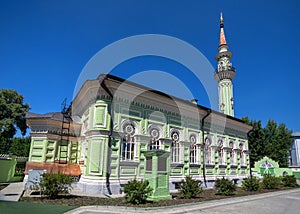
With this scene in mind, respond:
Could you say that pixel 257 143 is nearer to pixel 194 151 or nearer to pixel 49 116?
pixel 194 151

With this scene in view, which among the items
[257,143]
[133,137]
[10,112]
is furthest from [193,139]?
[10,112]

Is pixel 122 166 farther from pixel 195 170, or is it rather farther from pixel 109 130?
pixel 195 170

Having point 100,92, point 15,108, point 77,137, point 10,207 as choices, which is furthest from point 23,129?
point 10,207

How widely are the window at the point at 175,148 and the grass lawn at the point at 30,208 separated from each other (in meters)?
7.65

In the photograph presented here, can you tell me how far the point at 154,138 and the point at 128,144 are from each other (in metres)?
1.80

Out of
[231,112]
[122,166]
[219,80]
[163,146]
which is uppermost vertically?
[219,80]

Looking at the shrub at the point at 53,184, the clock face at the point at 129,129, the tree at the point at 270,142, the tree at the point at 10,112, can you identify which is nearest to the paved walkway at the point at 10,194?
the shrub at the point at 53,184

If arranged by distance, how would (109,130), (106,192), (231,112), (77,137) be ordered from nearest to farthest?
(106,192) → (109,130) → (77,137) → (231,112)

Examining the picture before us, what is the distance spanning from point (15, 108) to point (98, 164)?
23.4 m

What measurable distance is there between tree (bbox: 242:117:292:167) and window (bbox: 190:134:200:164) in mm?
19766

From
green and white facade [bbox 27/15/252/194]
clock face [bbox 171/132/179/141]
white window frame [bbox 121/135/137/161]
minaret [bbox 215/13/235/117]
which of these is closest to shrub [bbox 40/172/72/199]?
green and white facade [bbox 27/15/252/194]

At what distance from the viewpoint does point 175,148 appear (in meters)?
13.6

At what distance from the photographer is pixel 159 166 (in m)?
9.12

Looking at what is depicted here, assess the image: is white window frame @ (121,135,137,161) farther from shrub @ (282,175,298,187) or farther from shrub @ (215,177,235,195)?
shrub @ (282,175,298,187)
